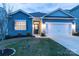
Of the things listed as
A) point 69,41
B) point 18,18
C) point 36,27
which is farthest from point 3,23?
point 69,41

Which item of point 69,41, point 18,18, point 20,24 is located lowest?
point 69,41

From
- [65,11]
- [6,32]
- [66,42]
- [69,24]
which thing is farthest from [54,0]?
[6,32]

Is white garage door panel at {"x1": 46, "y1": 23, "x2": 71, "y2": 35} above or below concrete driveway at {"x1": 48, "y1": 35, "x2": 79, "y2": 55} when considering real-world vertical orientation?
above

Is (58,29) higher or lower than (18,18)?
lower

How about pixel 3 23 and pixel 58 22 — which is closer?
pixel 3 23

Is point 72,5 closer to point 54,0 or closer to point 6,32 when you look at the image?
point 54,0

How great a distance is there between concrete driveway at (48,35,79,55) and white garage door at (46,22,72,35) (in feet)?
0.27

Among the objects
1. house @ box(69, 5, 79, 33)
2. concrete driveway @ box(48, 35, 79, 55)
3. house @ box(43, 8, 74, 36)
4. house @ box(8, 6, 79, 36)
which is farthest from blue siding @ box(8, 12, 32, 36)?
house @ box(69, 5, 79, 33)

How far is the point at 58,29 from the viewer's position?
13.8ft

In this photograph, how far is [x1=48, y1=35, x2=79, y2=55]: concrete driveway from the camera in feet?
12.9

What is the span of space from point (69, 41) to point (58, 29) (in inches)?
13.6

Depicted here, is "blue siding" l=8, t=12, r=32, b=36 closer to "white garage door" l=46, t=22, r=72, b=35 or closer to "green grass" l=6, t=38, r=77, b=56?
"green grass" l=6, t=38, r=77, b=56

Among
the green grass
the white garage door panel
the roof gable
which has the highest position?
the roof gable

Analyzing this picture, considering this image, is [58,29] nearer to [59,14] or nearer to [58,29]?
[58,29]
